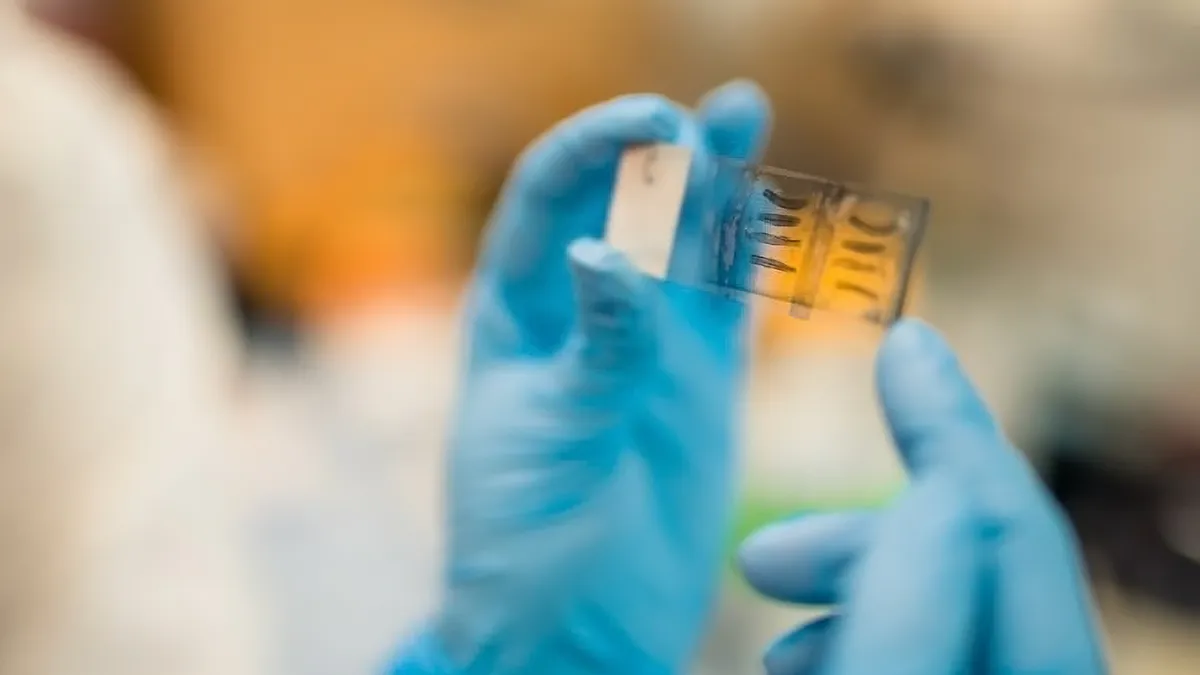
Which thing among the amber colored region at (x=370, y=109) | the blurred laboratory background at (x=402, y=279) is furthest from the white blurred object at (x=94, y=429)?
the amber colored region at (x=370, y=109)

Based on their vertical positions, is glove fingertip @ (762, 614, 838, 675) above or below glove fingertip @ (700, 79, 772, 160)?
below

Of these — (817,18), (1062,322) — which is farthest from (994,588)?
(817,18)

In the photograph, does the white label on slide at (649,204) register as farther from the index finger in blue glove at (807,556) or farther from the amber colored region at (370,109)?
the amber colored region at (370,109)

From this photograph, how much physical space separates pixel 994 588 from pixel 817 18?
1.04 m

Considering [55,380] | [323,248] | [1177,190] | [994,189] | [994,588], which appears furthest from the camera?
[323,248]

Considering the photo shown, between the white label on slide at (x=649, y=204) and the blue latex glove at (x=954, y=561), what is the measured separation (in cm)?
11

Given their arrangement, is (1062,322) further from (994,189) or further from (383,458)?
(383,458)

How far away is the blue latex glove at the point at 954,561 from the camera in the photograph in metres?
0.39

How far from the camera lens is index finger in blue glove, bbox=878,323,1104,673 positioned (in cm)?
39

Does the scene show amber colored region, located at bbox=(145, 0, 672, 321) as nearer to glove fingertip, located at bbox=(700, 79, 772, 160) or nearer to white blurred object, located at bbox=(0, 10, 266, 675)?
white blurred object, located at bbox=(0, 10, 266, 675)

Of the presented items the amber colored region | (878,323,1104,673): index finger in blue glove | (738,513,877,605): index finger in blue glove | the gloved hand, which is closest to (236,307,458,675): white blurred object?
the amber colored region

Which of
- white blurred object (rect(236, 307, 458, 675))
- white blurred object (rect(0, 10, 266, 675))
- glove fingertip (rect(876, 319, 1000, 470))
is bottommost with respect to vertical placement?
white blurred object (rect(236, 307, 458, 675))

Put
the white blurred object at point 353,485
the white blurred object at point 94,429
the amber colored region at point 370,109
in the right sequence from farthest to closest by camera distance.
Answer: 1. the amber colored region at point 370,109
2. the white blurred object at point 353,485
3. the white blurred object at point 94,429

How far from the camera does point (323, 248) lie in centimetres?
151
